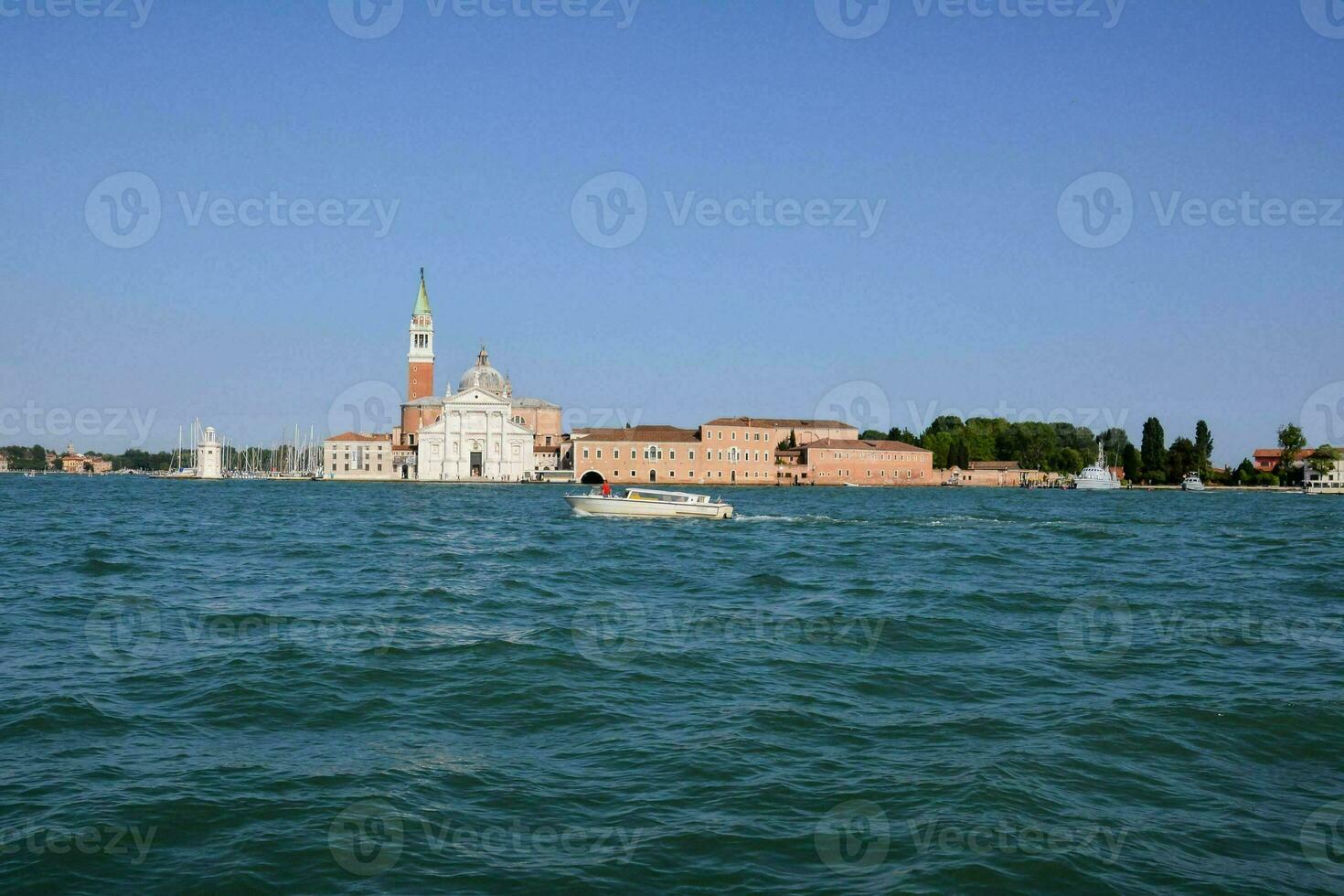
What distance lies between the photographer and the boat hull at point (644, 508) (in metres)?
34.5

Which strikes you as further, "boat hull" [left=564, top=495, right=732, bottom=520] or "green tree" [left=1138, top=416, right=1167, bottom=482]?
"green tree" [left=1138, top=416, right=1167, bottom=482]

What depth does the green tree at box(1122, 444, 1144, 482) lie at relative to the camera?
9212 centimetres

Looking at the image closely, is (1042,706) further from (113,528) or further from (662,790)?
(113,528)

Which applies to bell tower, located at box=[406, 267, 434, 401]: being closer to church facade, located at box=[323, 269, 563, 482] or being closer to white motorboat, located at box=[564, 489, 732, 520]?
church facade, located at box=[323, 269, 563, 482]

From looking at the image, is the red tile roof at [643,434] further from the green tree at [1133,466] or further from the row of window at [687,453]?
the green tree at [1133,466]

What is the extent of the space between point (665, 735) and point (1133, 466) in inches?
3745

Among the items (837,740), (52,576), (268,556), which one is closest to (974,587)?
(837,740)

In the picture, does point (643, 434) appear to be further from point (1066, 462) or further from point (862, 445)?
point (1066, 462)

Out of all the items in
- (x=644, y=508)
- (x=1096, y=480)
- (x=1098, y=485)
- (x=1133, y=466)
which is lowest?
(x=644, y=508)

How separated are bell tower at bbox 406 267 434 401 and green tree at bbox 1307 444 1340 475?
77.6 meters

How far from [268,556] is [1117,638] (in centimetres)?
1491

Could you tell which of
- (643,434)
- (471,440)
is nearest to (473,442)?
(471,440)

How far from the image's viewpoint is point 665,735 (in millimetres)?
7000

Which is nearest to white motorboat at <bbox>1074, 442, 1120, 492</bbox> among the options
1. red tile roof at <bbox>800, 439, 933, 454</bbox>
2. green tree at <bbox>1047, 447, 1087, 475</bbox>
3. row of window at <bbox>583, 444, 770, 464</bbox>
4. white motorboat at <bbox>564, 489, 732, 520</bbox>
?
red tile roof at <bbox>800, 439, 933, 454</bbox>
